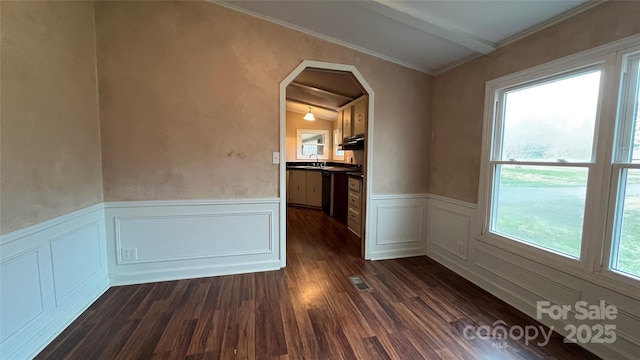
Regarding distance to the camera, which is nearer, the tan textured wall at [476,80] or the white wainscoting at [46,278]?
the white wainscoting at [46,278]

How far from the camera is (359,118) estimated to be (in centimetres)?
480

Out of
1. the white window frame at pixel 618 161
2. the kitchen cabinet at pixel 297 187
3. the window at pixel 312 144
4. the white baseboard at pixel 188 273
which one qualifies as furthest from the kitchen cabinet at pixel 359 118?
the white window frame at pixel 618 161

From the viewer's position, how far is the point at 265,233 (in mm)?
2947

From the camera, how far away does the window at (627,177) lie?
5.28ft

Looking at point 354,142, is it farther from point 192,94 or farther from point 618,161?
point 618,161

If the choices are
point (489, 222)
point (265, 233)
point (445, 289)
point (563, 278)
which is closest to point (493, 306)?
point (445, 289)

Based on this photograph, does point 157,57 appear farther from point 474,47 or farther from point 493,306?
point 493,306

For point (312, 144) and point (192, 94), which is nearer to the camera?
point (192, 94)

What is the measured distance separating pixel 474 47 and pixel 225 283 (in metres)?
3.28

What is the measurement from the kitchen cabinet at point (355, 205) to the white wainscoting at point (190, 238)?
1.61 meters

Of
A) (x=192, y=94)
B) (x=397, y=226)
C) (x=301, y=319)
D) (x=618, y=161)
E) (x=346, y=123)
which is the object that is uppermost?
(x=346, y=123)

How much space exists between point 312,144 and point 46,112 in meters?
5.71

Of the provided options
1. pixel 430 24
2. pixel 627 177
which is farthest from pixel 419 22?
pixel 627 177

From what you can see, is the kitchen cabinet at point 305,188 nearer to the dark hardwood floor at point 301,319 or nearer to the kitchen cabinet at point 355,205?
the kitchen cabinet at point 355,205
